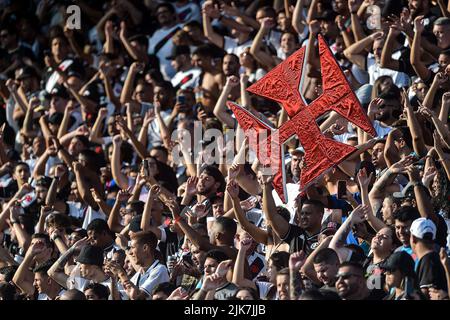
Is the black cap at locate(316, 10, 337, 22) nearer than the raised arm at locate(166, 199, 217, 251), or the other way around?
the raised arm at locate(166, 199, 217, 251)

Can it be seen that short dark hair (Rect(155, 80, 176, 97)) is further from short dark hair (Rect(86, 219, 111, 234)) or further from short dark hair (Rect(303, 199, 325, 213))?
short dark hair (Rect(303, 199, 325, 213))

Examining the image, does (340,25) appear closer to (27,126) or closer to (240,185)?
(240,185)

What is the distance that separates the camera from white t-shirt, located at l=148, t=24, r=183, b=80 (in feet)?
49.6

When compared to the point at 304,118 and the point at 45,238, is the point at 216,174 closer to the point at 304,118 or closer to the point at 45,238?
the point at 304,118

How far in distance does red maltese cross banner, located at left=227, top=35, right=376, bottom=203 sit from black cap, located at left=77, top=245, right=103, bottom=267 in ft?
4.69

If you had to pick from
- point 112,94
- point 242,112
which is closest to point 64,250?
point 242,112

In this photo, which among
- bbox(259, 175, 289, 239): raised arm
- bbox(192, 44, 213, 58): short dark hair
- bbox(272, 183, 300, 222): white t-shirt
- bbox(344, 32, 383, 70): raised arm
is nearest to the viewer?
bbox(259, 175, 289, 239): raised arm

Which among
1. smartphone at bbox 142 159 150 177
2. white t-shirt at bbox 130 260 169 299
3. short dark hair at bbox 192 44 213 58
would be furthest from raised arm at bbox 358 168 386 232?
short dark hair at bbox 192 44 213 58

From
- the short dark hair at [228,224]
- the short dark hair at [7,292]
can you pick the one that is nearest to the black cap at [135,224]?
the short dark hair at [228,224]

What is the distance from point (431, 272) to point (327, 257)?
766 millimetres

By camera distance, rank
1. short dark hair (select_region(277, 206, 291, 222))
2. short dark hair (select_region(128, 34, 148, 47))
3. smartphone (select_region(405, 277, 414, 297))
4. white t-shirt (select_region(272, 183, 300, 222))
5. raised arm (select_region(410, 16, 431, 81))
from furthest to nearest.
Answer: short dark hair (select_region(128, 34, 148, 47)) < raised arm (select_region(410, 16, 431, 81)) < white t-shirt (select_region(272, 183, 300, 222)) < short dark hair (select_region(277, 206, 291, 222)) < smartphone (select_region(405, 277, 414, 297))

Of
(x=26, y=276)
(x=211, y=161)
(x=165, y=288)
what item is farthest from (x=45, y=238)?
(x=165, y=288)

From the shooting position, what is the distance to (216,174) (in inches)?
465
